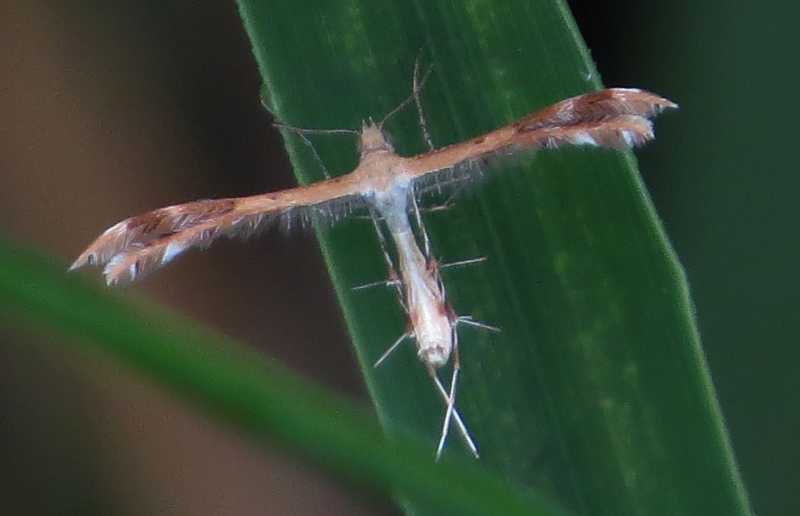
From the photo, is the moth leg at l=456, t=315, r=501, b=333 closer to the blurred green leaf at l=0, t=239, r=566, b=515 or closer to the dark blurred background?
the dark blurred background

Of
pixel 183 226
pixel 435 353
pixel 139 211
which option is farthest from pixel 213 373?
pixel 139 211

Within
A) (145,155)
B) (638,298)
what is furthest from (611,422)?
(145,155)

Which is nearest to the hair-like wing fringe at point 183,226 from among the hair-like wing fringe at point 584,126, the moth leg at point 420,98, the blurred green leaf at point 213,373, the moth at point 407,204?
the moth at point 407,204

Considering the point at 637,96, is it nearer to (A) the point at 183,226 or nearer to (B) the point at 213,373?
(A) the point at 183,226

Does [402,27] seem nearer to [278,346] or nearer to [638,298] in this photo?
[638,298]

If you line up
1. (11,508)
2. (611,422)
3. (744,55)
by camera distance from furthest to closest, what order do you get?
1. (11,508)
2. (744,55)
3. (611,422)

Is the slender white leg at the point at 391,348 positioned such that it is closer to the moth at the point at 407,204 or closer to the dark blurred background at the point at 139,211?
the moth at the point at 407,204
